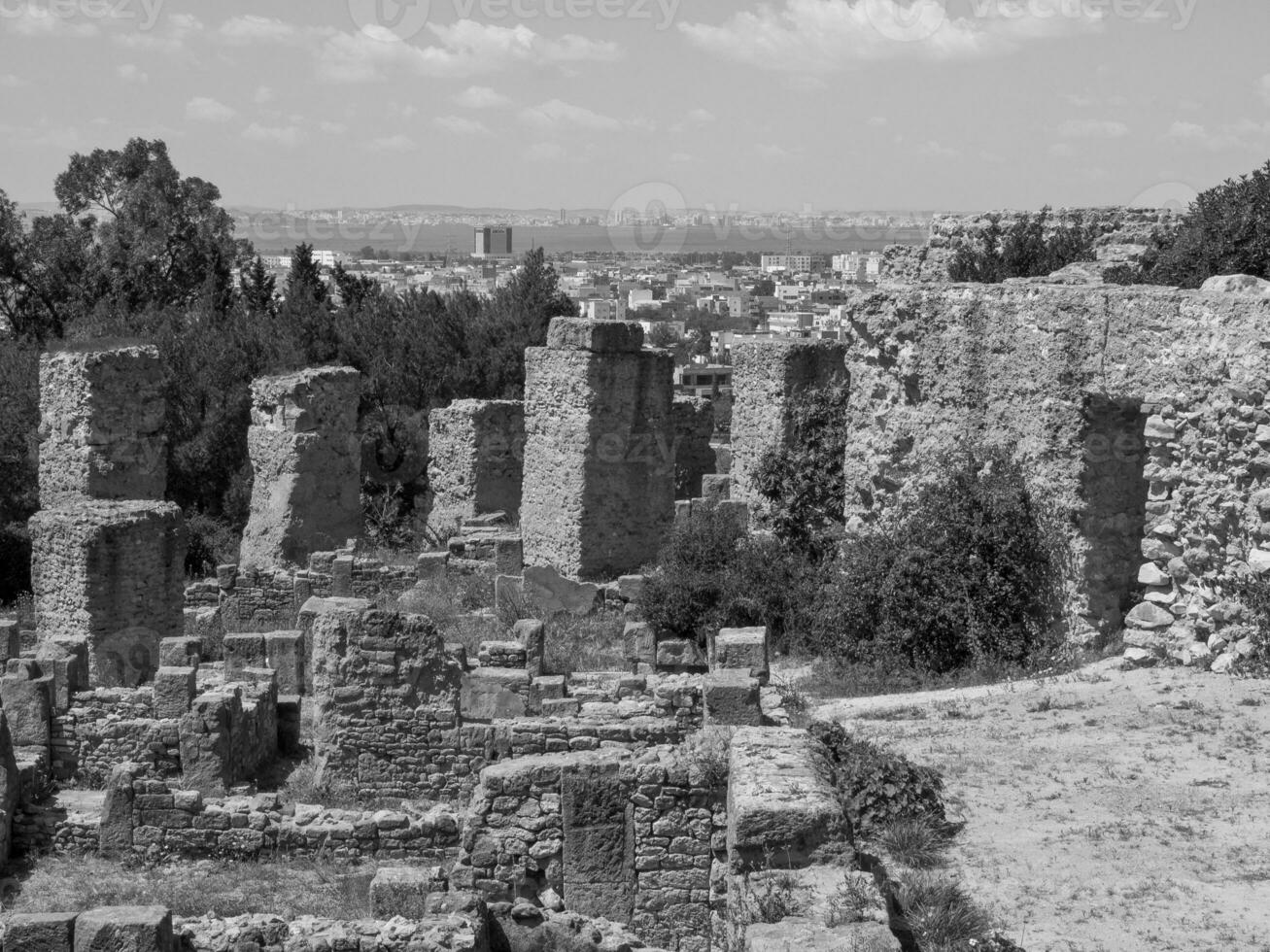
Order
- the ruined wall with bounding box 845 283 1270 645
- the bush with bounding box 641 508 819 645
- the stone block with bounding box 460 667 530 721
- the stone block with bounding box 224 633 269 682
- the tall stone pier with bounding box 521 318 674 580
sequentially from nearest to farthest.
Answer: the ruined wall with bounding box 845 283 1270 645 → the stone block with bounding box 460 667 530 721 → the stone block with bounding box 224 633 269 682 → the bush with bounding box 641 508 819 645 → the tall stone pier with bounding box 521 318 674 580

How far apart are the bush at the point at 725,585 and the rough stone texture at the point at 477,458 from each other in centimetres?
696

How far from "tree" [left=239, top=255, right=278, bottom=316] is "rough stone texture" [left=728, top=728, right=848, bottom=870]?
103 ft

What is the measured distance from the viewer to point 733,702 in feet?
33.5

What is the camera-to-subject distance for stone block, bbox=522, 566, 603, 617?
17.7 metres

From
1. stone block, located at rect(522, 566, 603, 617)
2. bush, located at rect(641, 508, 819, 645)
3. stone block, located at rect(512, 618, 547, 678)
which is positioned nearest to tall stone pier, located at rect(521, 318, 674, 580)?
stone block, located at rect(522, 566, 603, 617)

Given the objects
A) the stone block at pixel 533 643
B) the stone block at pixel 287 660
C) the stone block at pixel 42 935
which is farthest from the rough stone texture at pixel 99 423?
the stone block at pixel 42 935

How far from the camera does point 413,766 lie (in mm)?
10992

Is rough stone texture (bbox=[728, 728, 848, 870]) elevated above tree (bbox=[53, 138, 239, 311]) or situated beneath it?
situated beneath

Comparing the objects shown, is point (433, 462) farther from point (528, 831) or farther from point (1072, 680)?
point (528, 831)

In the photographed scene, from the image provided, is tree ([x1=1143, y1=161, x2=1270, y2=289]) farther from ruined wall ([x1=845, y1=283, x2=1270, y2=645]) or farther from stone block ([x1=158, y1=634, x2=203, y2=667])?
stone block ([x1=158, y1=634, x2=203, y2=667])

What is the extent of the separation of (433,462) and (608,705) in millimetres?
13626

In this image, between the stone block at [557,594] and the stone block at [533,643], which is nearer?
the stone block at [533,643]

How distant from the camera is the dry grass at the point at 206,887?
9094 millimetres

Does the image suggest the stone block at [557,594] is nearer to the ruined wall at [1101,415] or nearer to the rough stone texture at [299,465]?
the rough stone texture at [299,465]
